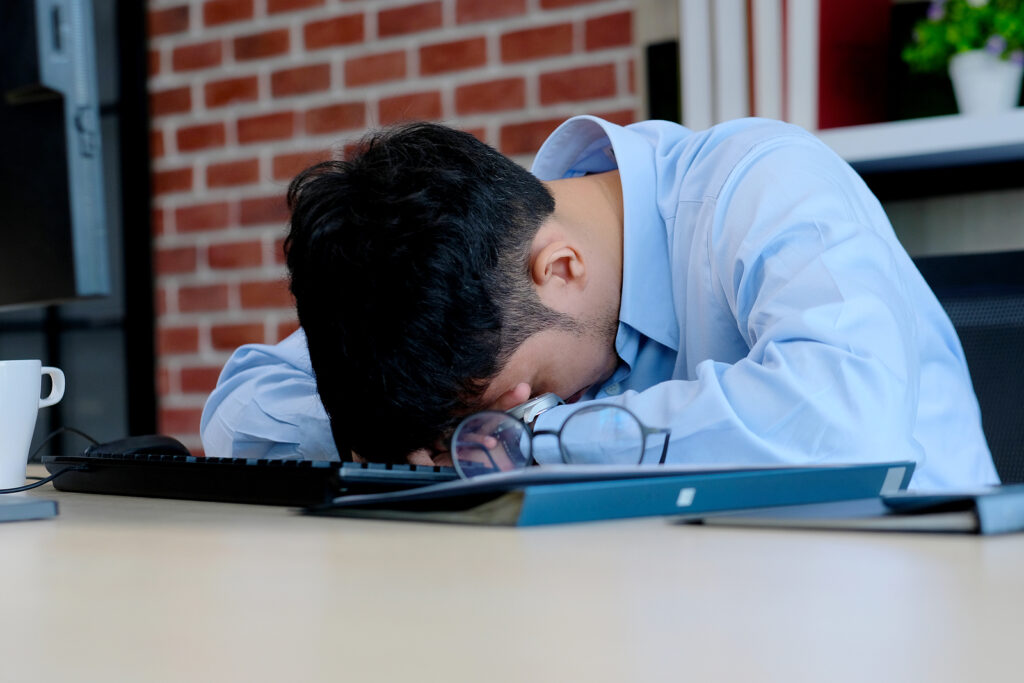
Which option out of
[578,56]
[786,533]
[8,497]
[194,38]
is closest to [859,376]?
[786,533]

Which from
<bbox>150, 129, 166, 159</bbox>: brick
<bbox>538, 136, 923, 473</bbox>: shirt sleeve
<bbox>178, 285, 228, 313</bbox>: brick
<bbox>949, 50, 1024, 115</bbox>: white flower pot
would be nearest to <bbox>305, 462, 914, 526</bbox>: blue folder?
<bbox>538, 136, 923, 473</bbox>: shirt sleeve

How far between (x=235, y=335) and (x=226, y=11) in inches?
29.5

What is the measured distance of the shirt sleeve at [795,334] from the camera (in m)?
0.80

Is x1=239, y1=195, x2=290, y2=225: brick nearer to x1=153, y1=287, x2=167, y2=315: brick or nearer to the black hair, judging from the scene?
x1=153, y1=287, x2=167, y2=315: brick

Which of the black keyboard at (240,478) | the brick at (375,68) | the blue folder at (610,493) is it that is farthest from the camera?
the brick at (375,68)

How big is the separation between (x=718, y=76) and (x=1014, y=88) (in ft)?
1.34

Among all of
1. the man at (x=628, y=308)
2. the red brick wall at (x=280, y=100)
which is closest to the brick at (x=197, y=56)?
the red brick wall at (x=280, y=100)

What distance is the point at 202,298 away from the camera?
2354mm

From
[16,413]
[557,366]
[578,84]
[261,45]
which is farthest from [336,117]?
[16,413]

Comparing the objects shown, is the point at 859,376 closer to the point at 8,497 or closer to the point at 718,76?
the point at 8,497

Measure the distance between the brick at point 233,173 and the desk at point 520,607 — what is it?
188cm

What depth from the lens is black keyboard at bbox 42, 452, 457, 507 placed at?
63cm

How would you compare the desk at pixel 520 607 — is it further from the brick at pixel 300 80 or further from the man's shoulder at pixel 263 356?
the brick at pixel 300 80

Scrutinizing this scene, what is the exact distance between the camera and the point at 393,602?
14.1 inches
